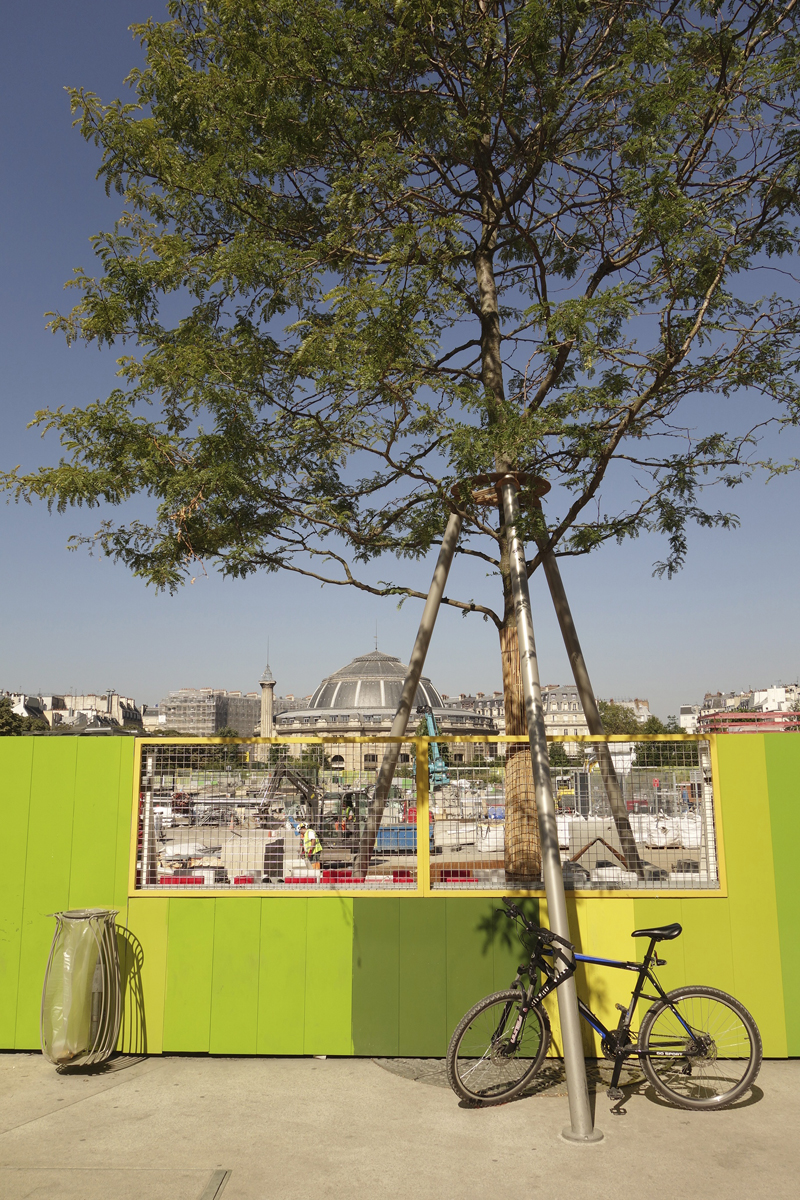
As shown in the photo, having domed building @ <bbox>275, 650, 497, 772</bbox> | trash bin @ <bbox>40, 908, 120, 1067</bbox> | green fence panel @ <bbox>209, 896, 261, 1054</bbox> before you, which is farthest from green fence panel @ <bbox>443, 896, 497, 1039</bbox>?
domed building @ <bbox>275, 650, 497, 772</bbox>

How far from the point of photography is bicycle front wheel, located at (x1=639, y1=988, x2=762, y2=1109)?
5.18m

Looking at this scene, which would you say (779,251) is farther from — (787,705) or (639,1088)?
(787,705)

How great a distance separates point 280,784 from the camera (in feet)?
20.9

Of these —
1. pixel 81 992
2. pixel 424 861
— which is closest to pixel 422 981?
pixel 424 861

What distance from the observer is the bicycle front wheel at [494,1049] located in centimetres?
518

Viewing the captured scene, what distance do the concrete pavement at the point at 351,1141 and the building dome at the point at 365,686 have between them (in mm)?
103540

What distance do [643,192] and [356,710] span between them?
109 m

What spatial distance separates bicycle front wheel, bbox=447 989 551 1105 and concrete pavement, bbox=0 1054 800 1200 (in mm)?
134

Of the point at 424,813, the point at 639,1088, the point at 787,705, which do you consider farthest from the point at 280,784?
the point at 787,705

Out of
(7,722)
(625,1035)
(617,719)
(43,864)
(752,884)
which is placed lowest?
(625,1035)

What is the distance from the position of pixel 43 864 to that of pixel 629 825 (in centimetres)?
480

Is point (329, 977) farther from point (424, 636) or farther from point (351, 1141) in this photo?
point (424, 636)

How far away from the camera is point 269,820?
20.5 ft

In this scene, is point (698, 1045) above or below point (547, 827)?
below
